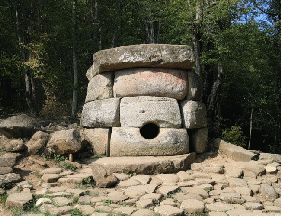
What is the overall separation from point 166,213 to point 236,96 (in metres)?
9.35

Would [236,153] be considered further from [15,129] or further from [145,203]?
[15,129]

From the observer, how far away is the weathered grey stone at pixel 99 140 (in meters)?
6.22

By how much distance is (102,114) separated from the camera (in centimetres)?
635

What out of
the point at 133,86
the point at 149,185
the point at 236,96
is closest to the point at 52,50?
the point at 236,96

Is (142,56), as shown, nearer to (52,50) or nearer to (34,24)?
(34,24)

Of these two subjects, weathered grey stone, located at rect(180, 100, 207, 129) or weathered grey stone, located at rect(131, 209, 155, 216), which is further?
weathered grey stone, located at rect(180, 100, 207, 129)

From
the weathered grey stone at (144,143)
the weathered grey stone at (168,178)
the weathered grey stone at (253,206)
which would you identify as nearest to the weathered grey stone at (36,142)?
the weathered grey stone at (144,143)

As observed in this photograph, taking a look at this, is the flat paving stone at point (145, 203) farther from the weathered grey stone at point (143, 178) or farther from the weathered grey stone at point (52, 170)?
the weathered grey stone at point (52, 170)

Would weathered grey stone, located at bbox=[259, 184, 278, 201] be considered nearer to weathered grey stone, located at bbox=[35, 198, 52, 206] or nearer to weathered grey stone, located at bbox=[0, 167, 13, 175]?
weathered grey stone, located at bbox=[35, 198, 52, 206]

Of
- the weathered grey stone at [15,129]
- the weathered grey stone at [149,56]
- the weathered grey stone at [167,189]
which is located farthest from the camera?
the weathered grey stone at [149,56]

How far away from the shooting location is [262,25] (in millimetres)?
10641

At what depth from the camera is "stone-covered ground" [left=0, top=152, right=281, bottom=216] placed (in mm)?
3764

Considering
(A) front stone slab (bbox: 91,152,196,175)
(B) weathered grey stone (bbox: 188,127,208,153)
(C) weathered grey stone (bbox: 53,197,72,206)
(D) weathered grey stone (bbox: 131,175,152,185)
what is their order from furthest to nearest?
(B) weathered grey stone (bbox: 188,127,208,153), (A) front stone slab (bbox: 91,152,196,175), (D) weathered grey stone (bbox: 131,175,152,185), (C) weathered grey stone (bbox: 53,197,72,206)

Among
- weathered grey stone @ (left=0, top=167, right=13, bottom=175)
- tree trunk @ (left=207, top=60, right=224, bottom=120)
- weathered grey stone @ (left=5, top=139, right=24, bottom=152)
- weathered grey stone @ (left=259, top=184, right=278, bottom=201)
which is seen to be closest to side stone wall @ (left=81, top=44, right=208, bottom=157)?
weathered grey stone @ (left=5, top=139, right=24, bottom=152)
